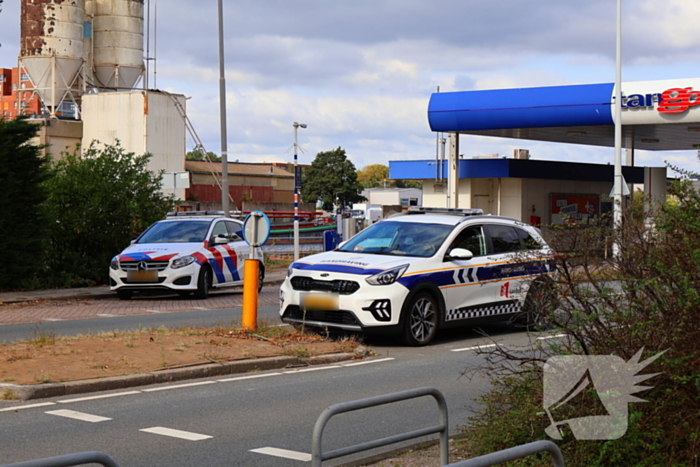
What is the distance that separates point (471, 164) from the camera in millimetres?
35688

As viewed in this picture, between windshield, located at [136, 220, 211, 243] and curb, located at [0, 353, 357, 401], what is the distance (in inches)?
358

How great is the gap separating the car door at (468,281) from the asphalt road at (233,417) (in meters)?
1.87

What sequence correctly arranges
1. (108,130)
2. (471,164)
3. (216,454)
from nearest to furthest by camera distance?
(216,454)
(471,164)
(108,130)

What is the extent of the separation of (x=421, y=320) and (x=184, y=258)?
7858 millimetres

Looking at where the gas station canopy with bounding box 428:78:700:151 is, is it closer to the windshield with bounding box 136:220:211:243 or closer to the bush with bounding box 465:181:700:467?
the windshield with bounding box 136:220:211:243

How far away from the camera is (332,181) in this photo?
331 feet

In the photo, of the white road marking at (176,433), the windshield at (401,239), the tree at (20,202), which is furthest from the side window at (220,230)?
the white road marking at (176,433)

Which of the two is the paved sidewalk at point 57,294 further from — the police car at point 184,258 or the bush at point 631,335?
the bush at point 631,335

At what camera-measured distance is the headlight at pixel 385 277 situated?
1173cm

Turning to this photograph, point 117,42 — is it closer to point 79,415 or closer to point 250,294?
point 250,294

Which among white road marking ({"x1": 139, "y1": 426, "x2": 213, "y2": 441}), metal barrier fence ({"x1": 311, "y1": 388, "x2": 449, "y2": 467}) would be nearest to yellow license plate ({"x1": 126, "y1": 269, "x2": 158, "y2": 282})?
white road marking ({"x1": 139, "y1": 426, "x2": 213, "y2": 441})

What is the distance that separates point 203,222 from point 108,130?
43063 mm

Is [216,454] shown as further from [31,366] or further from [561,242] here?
[31,366]

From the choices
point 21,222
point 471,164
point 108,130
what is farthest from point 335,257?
point 108,130
